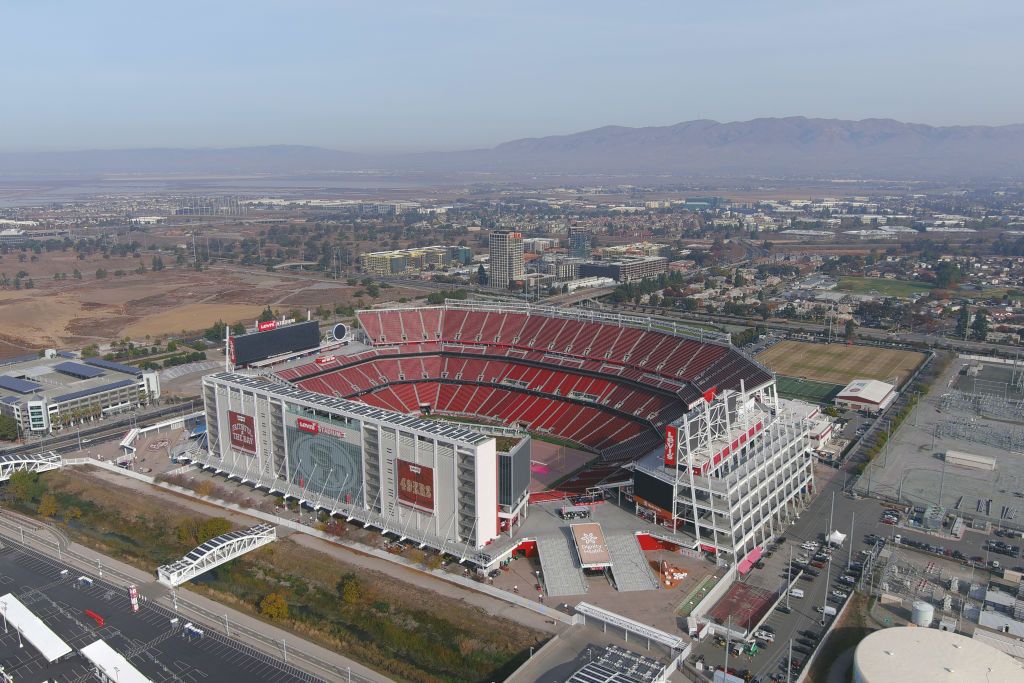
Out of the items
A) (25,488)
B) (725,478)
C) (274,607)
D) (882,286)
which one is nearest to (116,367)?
(25,488)

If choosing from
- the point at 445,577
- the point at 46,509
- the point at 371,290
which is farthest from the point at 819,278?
the point at 46,509

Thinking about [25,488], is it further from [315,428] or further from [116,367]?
[116,367]

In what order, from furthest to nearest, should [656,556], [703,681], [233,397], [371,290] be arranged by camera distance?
[371,290] → [233,397] → [656,556] → [703,681]

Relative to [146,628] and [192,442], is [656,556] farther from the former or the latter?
[192,442]

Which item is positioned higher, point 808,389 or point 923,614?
point 923,614

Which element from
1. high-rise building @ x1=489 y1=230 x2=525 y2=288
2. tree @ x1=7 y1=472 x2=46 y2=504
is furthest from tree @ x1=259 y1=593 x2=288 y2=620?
A: high-rise building @ x1=489 y1=230 x2=525 y2=288

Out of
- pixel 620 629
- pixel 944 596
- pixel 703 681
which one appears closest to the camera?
pixel 703 681

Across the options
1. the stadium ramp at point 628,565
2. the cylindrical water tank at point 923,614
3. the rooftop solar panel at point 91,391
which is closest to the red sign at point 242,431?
the rooftop solar panel at point 91,391
